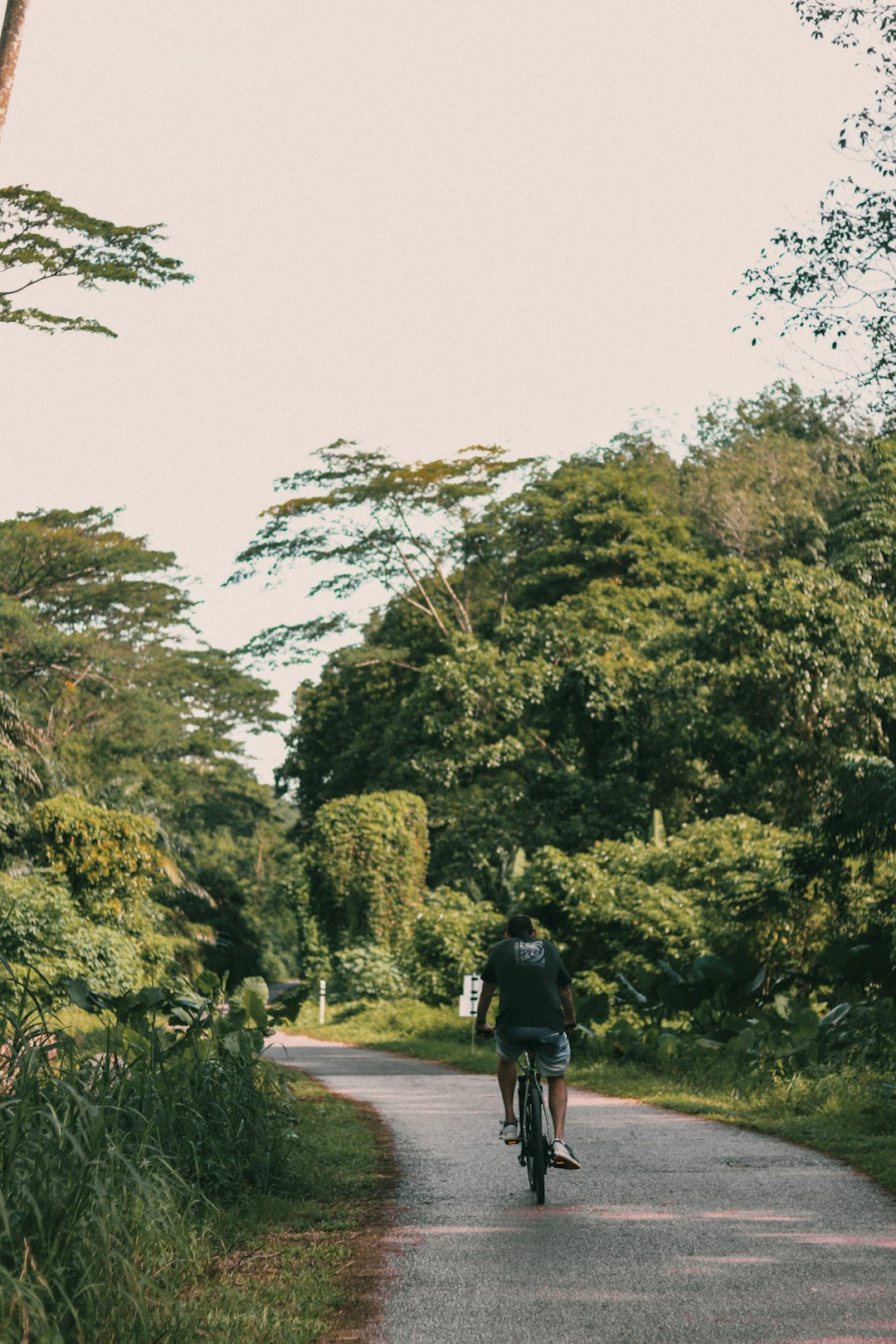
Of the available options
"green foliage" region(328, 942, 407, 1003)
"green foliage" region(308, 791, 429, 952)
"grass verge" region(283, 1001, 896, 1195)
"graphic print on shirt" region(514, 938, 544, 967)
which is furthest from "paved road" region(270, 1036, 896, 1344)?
"green foliage" region(308, 791, 429, 952)

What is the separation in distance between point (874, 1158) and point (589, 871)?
50.5 ft

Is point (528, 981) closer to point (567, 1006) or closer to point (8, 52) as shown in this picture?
point (567, 1006)

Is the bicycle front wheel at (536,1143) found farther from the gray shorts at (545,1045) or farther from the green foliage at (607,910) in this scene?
the green foliage at (607,910)

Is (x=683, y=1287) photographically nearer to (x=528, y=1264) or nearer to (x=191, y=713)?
(x=528, y=1264)

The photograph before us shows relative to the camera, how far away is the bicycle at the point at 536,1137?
7.21m

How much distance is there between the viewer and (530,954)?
7.83 metres

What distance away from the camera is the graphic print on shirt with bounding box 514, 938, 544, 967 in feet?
25.5

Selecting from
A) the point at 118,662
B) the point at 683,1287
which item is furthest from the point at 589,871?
the point at 683,1287

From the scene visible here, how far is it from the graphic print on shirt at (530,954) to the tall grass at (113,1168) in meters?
1.72

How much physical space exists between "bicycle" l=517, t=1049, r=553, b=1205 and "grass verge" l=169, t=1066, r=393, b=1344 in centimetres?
82

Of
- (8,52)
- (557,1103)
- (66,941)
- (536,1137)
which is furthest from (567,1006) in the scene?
(66,941)

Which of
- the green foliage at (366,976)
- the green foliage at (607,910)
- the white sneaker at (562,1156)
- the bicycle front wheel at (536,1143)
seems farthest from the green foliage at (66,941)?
the white sneaker at (562,1156)

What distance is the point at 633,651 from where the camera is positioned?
31.4 m

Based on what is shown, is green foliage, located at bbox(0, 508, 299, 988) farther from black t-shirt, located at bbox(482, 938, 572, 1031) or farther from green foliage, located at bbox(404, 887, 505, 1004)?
black t-shirt, located at bbox(482, 938, 572, 1031)
